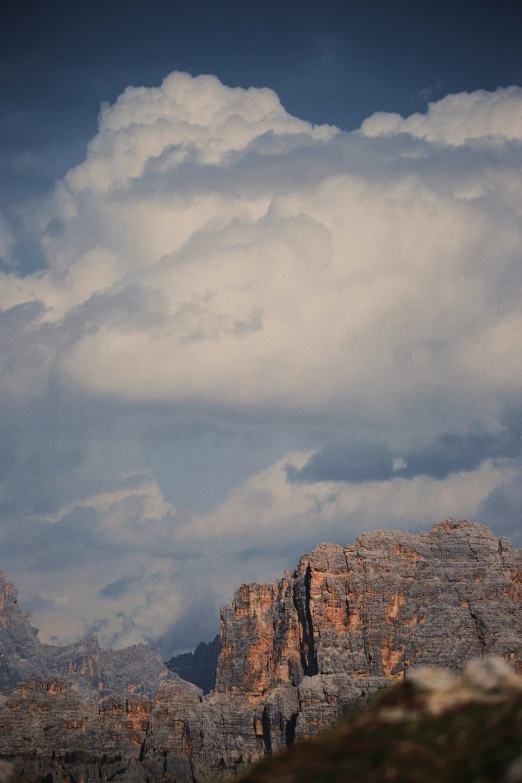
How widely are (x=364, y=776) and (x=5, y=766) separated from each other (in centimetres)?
2227

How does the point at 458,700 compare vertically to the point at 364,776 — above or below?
above

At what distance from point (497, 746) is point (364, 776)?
557 centimetres

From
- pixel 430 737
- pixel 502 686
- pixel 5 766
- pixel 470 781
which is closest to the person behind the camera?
pixel 470 781

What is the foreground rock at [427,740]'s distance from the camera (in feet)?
131

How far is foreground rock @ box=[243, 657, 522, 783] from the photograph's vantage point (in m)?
39.9

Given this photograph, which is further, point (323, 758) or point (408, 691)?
point (408, 691)

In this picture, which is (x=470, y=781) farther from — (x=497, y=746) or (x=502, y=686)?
A: (x=502, y=686)

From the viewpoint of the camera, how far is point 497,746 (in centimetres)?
4066

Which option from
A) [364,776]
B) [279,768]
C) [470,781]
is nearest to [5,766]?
[279,768]

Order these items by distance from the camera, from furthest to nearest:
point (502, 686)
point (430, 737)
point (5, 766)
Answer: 1. point (5, 766)
2. point (502, 686)
3. point (430, 737)

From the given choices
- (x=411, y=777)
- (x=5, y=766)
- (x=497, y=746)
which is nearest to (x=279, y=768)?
(x=411, y=777)

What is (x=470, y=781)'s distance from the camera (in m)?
39.3

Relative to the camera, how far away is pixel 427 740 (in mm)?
41719

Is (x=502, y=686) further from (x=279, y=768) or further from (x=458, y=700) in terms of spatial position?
(x=279, y=768)
